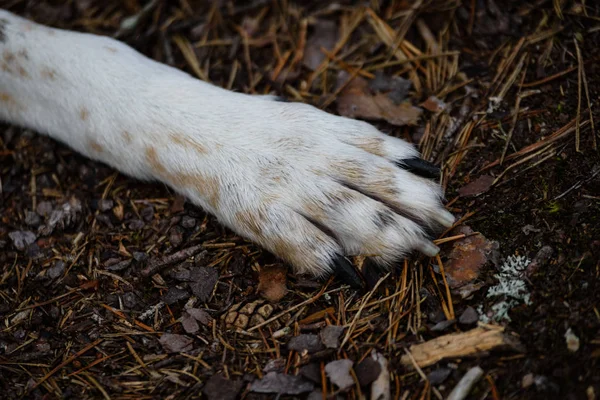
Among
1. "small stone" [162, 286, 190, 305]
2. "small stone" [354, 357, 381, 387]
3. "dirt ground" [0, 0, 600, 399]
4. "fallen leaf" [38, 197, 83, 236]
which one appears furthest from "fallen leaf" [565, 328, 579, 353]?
"fallen leaf" [38, 197, 83, 236]

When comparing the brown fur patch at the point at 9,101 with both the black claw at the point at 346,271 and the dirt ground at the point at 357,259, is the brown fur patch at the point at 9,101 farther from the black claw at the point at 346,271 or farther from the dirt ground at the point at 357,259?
the black claw at the point at 346,271

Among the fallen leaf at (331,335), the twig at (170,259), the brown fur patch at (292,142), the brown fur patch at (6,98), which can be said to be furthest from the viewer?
the brown fur patch at (6,98)

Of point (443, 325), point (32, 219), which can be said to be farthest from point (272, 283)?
point (32, 219)

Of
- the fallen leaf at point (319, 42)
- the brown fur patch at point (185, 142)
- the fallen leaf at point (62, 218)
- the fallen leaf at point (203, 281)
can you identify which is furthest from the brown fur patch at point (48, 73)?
the fallen leaf at point (319, 42)

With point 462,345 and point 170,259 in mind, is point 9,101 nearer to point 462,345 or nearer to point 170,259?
point 170,259

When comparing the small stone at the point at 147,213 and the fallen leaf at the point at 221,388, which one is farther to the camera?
the small stone at the point at 147,213

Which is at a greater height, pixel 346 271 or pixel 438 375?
pixel 346 271

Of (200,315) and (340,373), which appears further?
(200,315)
